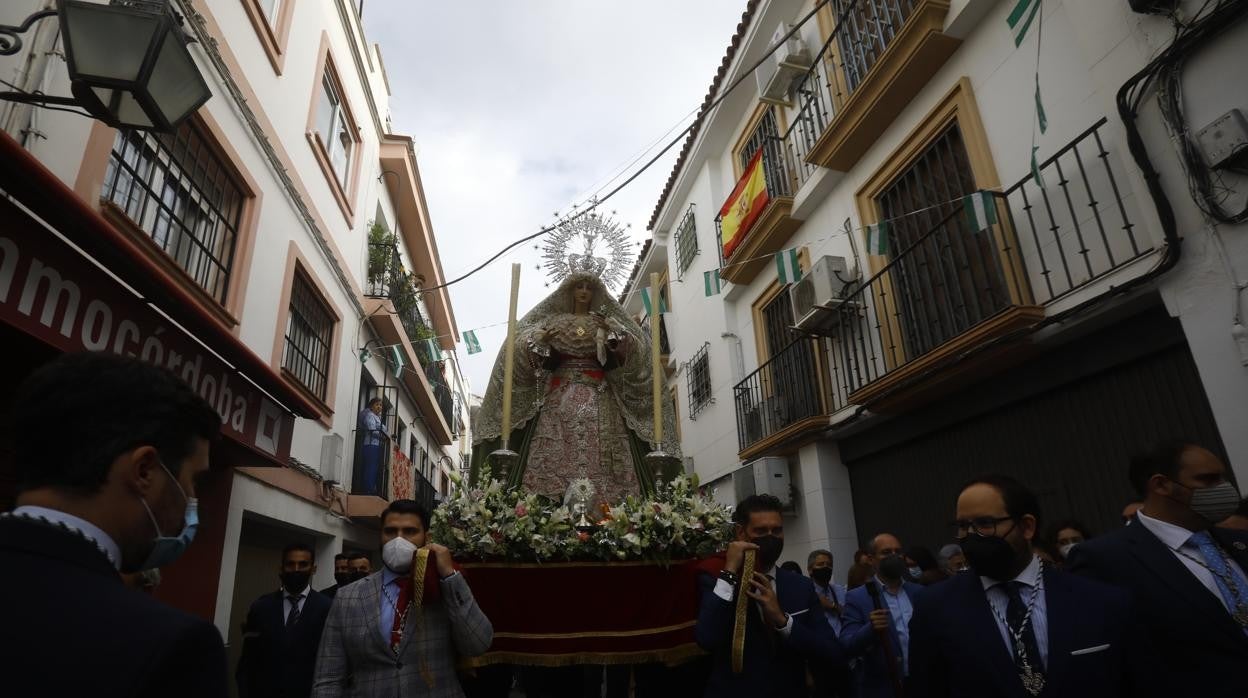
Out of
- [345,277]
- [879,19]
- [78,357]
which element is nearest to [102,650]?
[78,357]

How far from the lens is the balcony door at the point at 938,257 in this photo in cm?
641

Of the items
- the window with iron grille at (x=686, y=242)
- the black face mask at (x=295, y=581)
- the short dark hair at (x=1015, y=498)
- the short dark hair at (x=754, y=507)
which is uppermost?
the window with iron grille at (x=686, y=242)

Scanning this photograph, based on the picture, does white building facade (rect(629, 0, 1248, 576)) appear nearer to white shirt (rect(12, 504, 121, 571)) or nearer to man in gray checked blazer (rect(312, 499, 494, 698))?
man in gray checked blazer (rect(312, 499, 494, 698))

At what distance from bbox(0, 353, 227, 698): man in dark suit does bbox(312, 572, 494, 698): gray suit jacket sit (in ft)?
4.87

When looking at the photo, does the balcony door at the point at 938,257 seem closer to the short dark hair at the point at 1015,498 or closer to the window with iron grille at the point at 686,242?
the short dark hair at the point at 1015,498

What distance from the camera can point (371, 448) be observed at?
10.6 metres

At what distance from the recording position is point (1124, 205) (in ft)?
16.3

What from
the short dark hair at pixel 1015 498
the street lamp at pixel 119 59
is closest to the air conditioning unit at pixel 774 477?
the short dark hair at pixel 1015 498

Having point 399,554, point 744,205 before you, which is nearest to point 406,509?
point 399,554

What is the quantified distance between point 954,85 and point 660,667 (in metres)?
6.45

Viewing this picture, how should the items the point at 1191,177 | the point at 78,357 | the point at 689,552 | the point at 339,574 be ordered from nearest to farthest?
1. the point at 78,357
2. the point at 689,552
3. the point at 1191,177
4. the point at 339,574

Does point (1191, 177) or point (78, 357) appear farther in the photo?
point (1191, 177)

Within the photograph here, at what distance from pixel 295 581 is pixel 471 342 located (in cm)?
648

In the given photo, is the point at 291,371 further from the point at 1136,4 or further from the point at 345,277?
the point at 1136,4
